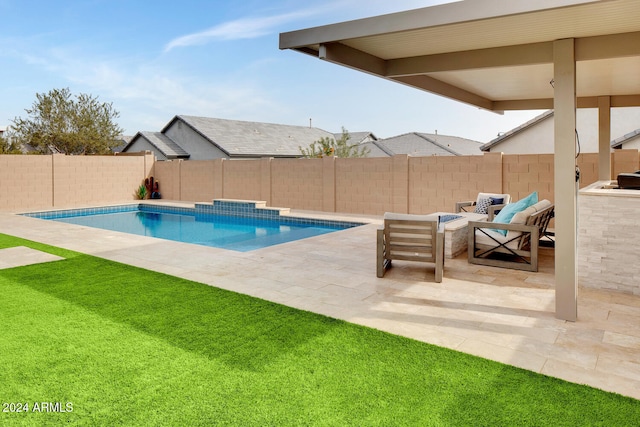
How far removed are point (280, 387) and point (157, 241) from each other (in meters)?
6.32

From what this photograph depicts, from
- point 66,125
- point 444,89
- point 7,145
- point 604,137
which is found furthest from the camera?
point 66,125

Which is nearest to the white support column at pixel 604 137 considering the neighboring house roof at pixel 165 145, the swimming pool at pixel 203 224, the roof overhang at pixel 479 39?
the roof overhang at pixel 479 39

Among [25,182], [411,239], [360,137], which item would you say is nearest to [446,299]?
[411,239]

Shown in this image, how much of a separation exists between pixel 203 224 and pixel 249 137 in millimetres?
20020

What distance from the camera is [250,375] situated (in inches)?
122

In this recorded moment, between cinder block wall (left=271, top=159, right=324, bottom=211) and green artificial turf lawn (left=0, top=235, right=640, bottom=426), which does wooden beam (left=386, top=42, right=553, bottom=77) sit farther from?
cinder block wall (left=271, top=159, right=324, bottom=211)

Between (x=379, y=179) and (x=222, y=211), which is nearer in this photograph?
(x=379, y=179)

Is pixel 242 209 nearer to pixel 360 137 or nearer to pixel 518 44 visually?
pixel 518 44

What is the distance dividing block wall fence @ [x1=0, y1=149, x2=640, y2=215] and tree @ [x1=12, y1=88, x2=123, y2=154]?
873 inches

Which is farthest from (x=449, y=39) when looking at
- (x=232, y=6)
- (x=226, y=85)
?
(x=226, y=85)

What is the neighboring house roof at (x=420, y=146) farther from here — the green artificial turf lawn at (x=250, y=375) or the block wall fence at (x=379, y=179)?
the green artificial turf lawn at (x=250, y=375)

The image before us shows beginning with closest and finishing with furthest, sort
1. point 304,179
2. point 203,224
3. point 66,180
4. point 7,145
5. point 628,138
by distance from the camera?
point 203,224 < point 304,179 < point 66,180 < point 628,138 < point 7,145

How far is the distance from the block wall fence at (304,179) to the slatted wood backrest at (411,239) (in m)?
5.53

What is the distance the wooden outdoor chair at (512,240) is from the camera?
20.0 feet
